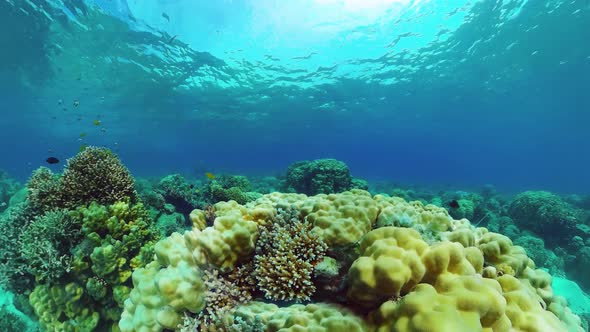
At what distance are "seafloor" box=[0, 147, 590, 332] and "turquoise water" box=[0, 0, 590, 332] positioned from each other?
3 cm

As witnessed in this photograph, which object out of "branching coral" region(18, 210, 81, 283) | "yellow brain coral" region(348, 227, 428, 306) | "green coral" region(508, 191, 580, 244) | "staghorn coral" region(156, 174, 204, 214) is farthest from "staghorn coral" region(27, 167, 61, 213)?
"green coral" region(508, 191, 580, 244)

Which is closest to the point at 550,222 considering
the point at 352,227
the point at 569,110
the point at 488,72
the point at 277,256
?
the point at 352,227

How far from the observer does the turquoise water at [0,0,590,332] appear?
11.7 ft

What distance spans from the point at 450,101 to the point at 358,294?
173 ft

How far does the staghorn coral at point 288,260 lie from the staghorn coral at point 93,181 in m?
4.48

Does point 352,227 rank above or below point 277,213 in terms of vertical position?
below

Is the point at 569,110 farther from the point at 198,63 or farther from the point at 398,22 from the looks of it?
the point at 198,63

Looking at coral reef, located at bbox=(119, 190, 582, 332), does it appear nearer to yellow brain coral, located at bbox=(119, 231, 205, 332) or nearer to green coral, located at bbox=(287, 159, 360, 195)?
yellow brain coral, located at bbox=(119, 231, 205, 332)

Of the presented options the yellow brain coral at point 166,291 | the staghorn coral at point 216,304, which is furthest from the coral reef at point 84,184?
the staghorn coral at point 216,304

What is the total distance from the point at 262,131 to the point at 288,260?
66855 mm

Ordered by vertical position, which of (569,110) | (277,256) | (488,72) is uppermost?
(488,72)

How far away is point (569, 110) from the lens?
53031mm

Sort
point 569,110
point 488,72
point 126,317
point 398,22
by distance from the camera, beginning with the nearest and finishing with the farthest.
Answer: point 126,317, point 398,22, point 488,72, point 569,110

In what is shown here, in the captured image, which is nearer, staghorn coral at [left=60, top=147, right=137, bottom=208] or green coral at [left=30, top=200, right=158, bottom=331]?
green coral at [left=30, top=200, right=158, bottom=331]
